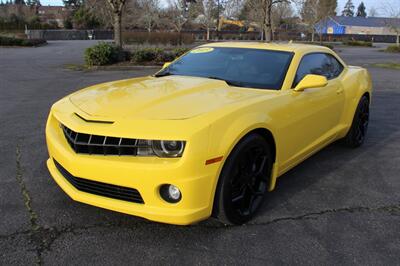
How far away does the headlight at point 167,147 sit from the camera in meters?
2.99

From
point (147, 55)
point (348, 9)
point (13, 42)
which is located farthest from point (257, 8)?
point (348, 9)

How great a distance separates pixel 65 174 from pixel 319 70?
10.1ft

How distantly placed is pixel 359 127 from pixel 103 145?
401 centimetres

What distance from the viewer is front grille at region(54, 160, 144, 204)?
307 cm

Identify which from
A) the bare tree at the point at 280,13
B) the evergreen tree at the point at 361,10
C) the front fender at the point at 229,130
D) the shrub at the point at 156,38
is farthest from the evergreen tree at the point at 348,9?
the front fender at the point at 229,130

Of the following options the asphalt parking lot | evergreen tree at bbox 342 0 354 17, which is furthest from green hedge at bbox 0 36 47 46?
evergreen tree at bbox 342 0 354 17

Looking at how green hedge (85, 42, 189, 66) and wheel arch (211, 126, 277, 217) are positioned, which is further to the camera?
green hedge (85, 42, 189, 66)

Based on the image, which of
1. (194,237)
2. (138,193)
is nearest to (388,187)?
(194,237)

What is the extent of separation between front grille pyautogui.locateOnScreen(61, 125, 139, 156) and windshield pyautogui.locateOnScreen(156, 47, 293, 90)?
5.00ft

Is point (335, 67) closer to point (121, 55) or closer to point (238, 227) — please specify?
point (238, 227)

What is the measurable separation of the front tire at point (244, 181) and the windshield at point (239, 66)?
0.80 m

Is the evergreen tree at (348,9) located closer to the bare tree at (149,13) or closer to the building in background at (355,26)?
the building in background at (355,26)

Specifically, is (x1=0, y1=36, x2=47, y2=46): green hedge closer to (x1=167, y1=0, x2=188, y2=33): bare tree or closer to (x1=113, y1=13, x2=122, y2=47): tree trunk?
(x1=113, y1=13, x2=122, y2=47): tree trunk

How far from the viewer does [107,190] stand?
3141 mm
